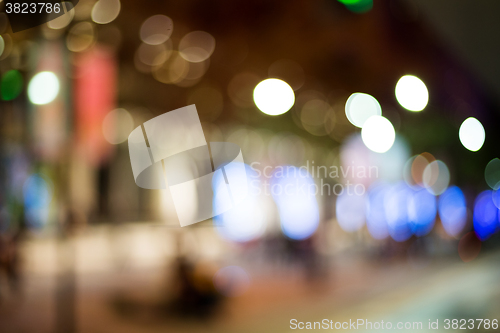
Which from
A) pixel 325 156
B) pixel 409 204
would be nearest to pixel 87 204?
pixel 325 156

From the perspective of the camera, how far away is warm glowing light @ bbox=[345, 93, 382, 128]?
14.6ft

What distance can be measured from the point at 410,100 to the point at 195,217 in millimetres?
2191

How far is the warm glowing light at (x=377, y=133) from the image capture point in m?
4.73

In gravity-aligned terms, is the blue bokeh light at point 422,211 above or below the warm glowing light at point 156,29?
below

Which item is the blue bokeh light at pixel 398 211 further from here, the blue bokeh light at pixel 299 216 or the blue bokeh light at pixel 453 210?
the blue bokeh light at pixel 299 216

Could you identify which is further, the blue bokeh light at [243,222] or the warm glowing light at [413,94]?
the blue bokeh light at [243,222]

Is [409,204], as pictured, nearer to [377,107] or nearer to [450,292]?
[450,292]

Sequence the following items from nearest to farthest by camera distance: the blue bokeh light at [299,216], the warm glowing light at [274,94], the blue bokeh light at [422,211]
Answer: the warm glowing light at [274,94], the blue bokeh light at [299,216], the blue bokeh light at [422,211]

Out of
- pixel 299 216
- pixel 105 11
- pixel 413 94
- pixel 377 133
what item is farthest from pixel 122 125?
pixel 413 94

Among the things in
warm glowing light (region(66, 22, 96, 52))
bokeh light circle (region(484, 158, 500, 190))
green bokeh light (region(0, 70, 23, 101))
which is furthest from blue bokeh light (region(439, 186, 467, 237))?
green bokeh light (region(0, 70, 23, 101))

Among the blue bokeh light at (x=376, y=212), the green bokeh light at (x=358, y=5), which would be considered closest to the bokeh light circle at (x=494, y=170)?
the green bokeh light at (x=358, y=5)

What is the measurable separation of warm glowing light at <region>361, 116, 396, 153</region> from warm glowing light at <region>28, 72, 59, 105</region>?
11.3 ft

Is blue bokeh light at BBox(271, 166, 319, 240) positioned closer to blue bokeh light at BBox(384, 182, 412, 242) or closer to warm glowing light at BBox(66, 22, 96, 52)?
blue bokeh light at BBox(384, 182, 412, 242)

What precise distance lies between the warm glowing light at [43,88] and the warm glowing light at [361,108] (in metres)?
3.14
